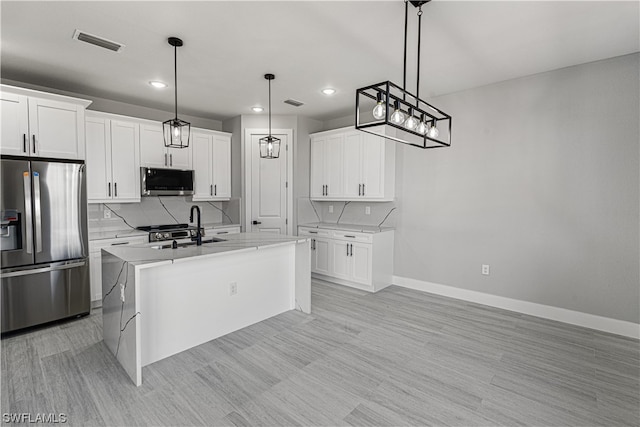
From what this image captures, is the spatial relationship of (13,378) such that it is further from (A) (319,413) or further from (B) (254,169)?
(B) (254,169)

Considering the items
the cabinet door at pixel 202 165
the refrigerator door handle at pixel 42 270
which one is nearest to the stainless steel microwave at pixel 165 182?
the cabinet door at pixel 202 165

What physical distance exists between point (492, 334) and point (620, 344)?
3.54 ft

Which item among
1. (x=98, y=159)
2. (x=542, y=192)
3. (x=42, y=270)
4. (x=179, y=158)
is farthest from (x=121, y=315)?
(x=542, y=192)

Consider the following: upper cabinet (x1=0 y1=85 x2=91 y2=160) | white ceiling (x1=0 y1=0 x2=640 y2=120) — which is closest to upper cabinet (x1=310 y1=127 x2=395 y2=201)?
white ceiling (x1=0 y1=0 x2=640 y2=120)

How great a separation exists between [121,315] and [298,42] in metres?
2.67

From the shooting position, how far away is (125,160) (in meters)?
4.25

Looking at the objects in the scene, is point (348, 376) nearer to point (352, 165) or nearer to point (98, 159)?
point (352, 165)

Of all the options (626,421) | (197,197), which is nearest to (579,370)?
(626,421)

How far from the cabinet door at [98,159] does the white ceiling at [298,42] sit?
48 cm

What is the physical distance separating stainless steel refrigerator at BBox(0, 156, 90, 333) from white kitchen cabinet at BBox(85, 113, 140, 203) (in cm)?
61

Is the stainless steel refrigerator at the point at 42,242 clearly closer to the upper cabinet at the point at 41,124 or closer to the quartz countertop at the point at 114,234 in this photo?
the upper cabinet at the point at 41,124

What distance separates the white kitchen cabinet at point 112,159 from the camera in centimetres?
395

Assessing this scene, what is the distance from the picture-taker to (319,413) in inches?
78.0

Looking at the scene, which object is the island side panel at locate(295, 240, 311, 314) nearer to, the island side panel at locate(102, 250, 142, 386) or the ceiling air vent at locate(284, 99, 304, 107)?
the island side panel at locate(102, 250, 142, 386)
